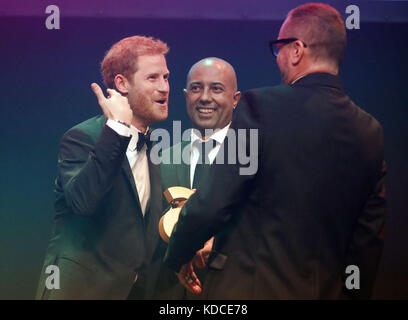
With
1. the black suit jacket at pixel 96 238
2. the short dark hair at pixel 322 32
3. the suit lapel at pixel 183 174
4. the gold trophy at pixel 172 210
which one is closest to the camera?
the short dark hair at pixel 322 32

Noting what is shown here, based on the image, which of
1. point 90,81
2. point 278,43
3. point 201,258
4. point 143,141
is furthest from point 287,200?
point 90,81

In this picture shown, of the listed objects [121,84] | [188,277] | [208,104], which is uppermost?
[121,84]

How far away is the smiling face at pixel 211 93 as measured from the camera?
115 inches

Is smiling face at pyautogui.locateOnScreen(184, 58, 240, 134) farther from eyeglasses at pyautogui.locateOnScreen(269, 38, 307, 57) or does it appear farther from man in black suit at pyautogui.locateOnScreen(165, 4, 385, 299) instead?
man in black suit at pyautogui.locateOnScreen(165, 4, 385, 299)

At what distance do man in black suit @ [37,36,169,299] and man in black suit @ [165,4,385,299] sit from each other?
0.58 metres

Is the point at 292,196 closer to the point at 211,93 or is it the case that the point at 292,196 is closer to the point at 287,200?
the point at 287,200

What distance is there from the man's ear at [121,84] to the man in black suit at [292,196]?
119 centimetres

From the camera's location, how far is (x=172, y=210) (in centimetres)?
223

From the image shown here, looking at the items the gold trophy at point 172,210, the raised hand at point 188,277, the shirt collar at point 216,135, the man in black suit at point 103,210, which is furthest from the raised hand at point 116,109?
the raised hand at point 188,277

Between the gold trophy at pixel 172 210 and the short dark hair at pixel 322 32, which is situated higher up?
the short dark hair at pixel 322 32


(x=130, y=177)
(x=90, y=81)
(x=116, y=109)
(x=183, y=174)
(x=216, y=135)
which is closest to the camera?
(x=116, y=109)

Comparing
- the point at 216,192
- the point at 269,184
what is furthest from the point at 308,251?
the point at 216,192

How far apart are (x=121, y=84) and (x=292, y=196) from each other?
56.7 inches

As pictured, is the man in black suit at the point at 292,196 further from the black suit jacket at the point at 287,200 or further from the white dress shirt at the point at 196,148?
the white dress shirt at the point at 196,148
